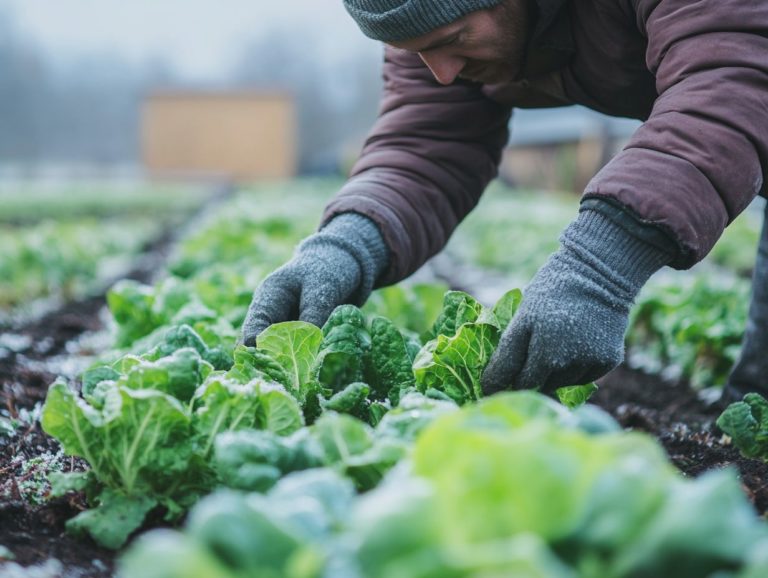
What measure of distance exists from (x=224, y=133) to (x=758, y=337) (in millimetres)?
35669

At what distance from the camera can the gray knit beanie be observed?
2441 mm

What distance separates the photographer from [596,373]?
87.7 inches

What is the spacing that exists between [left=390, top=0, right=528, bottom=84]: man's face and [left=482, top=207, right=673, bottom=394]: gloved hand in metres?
0.68

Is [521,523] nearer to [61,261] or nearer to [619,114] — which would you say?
[619,114]

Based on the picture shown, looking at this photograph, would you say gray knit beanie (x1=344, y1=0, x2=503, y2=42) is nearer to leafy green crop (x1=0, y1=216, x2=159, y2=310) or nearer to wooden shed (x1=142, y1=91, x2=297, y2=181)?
leafy green crop (x1=0, y1=216, x2=159, y2=310)

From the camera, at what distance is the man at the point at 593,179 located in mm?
2086

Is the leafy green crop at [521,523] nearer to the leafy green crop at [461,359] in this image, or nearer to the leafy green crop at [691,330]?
the leafy green crop at [461,359]

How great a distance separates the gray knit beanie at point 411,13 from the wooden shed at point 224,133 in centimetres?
3463

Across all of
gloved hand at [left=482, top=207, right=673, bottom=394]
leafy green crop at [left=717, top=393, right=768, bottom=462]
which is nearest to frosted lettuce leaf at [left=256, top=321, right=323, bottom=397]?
gloved hand at [left=482, top=207, right=673, bottom=394]

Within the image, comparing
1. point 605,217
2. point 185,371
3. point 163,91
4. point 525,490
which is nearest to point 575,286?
point 605,217

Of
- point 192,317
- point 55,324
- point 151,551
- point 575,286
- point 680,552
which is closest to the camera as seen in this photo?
point 151,551

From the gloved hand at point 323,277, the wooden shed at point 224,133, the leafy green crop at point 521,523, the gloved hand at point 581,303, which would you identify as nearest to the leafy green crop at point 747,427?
the gloved hand at point 581,303

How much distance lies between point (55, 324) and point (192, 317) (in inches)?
106

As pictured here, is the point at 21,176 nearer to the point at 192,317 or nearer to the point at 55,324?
the point at 55,324
